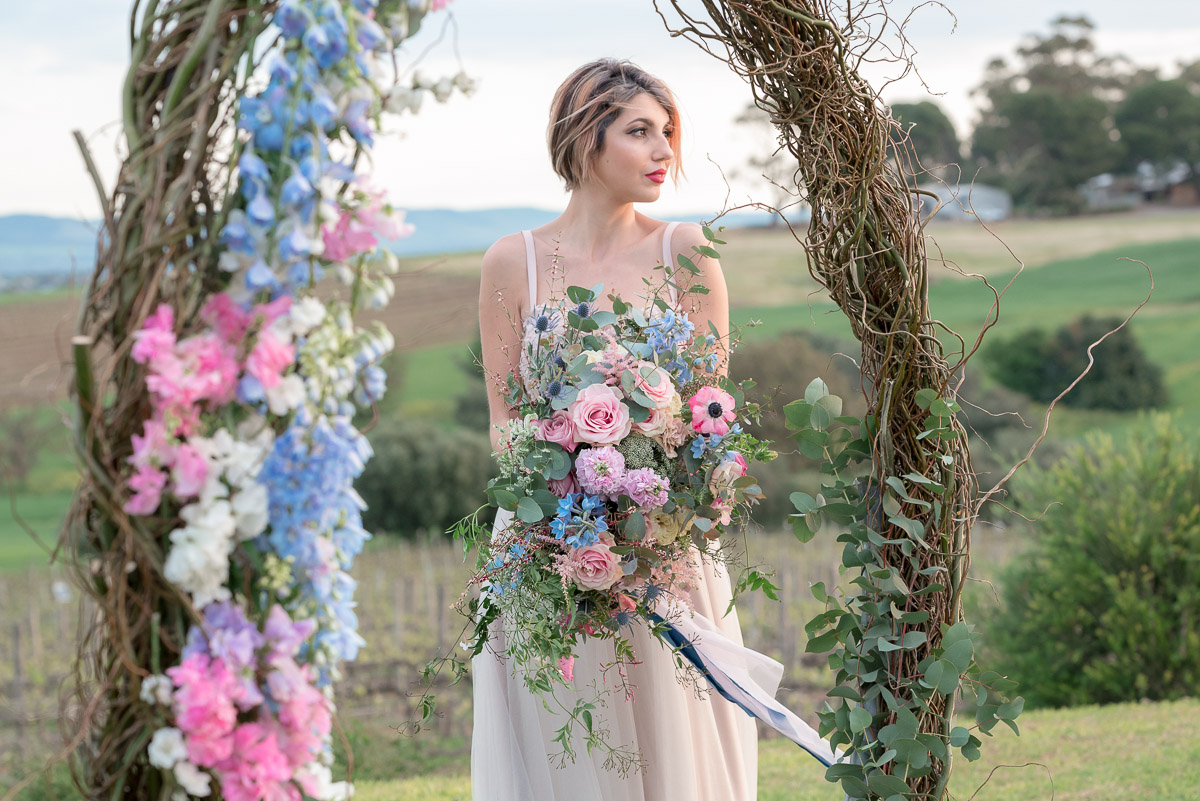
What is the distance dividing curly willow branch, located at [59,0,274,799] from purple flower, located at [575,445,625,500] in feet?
3.86

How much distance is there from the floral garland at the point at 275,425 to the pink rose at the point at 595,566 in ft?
3.21

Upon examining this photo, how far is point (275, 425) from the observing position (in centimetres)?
174

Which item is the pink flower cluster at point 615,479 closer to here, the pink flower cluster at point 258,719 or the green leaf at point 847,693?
the green leaf at point 847,693

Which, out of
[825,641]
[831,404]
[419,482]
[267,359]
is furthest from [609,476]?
[419,482]

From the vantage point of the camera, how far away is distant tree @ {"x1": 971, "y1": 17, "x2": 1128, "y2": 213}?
159 feet

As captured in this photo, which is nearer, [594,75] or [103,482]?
[103,482]

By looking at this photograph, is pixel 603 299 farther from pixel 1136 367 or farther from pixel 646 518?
pixel 1136 367

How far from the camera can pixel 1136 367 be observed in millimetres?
29469

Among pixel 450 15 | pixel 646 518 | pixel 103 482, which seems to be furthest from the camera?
pixel 646 518

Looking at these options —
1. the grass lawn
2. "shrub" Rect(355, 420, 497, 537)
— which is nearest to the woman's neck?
the grass lawn

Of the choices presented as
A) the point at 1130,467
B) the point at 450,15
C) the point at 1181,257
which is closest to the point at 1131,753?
the point at 1130,467

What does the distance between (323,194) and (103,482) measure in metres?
0.56

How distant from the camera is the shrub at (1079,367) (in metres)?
28.8

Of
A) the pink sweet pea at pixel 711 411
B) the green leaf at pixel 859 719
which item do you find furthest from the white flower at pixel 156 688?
the green leaf at pixel 859 719
